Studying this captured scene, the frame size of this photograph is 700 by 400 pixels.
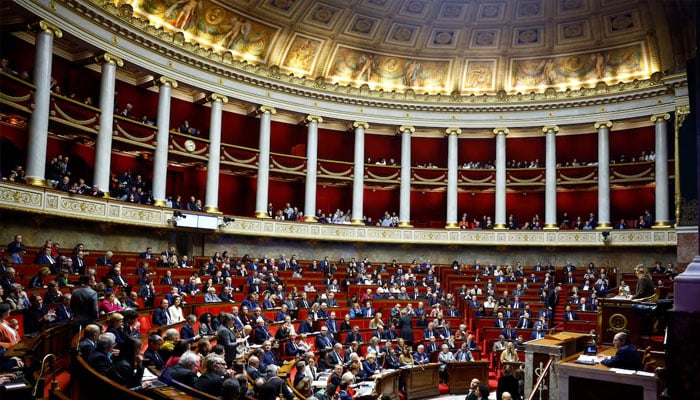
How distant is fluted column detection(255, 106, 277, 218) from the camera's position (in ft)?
82.2

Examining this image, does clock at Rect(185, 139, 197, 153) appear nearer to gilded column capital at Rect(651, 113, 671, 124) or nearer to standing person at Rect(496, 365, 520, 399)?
standing person at Rect(496, 365, 520, 399)

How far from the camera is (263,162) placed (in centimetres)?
2544

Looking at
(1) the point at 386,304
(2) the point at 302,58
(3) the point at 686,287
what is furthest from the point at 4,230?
(3) the point at 686,287

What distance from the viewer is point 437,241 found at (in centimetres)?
2739

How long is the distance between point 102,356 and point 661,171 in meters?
26.1

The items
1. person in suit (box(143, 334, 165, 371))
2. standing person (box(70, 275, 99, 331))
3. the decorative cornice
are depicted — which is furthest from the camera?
the decorative cornice

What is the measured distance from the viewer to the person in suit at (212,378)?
5977mm

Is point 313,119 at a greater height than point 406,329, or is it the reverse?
point 313,119

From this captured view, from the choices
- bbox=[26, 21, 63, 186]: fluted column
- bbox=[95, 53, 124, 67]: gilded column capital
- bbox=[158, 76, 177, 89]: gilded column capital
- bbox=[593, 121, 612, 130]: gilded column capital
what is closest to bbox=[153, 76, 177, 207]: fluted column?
bbox=[158, 76, 177, 89]: gilded column capital

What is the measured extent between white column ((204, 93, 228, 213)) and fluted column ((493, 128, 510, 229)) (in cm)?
1366

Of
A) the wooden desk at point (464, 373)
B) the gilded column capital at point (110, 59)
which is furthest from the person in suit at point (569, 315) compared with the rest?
the gilded column capital at point (110, 59)

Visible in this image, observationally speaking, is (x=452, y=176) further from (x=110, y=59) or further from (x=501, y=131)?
(x=110, y=59)

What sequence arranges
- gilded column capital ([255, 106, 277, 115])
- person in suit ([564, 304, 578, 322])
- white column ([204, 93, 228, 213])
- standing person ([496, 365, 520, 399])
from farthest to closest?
1. gilded column capital ([255, 106, 277, 115])
2. white column ([204, 93, 228, 213])
3. person in suit ([564, 304, 578, 322])
4. standing person ([496, 365, 520, 399])

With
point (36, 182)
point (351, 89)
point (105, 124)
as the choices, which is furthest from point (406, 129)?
point (36, 182)
